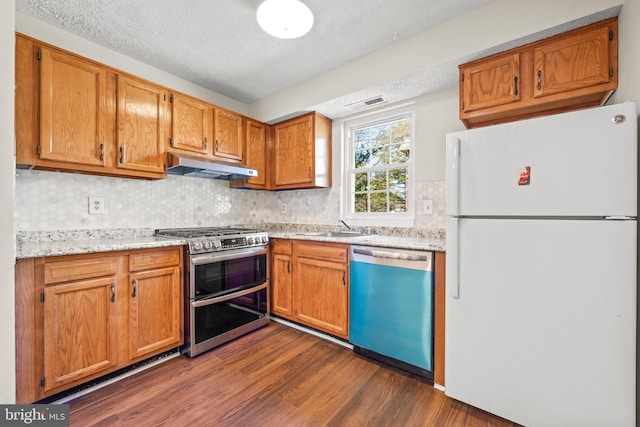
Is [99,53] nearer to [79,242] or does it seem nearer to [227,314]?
[79,242]

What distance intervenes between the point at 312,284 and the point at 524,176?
5.74 ft

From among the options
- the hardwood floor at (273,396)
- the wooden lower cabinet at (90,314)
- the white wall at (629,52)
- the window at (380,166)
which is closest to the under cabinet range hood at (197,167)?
the wooden lower cabinet at (90,314)

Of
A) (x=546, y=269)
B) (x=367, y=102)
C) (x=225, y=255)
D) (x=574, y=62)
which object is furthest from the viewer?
(x=367, y=102)

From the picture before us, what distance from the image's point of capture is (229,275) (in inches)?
92.2

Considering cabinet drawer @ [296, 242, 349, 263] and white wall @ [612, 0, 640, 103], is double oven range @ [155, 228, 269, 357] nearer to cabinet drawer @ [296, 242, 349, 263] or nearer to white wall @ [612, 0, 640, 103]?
cabinet drawer @ [296, 242, 349, 263]

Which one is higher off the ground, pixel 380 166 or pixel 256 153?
pixel 256 153

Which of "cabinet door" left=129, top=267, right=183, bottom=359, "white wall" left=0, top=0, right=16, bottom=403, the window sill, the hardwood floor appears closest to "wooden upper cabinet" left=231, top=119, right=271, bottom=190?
the window sill

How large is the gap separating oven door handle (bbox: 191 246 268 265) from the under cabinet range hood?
76cm

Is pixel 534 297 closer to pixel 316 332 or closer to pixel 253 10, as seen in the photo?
pixel 316 332

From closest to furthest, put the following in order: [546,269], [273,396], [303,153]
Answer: [546,269]
[273,396]
[303,153]

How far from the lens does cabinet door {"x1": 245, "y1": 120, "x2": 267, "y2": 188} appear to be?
9.98 ft

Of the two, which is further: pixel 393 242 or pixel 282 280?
pixel 282 280

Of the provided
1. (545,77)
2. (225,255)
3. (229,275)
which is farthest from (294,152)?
(545,77)

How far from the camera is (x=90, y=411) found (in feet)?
4.98
